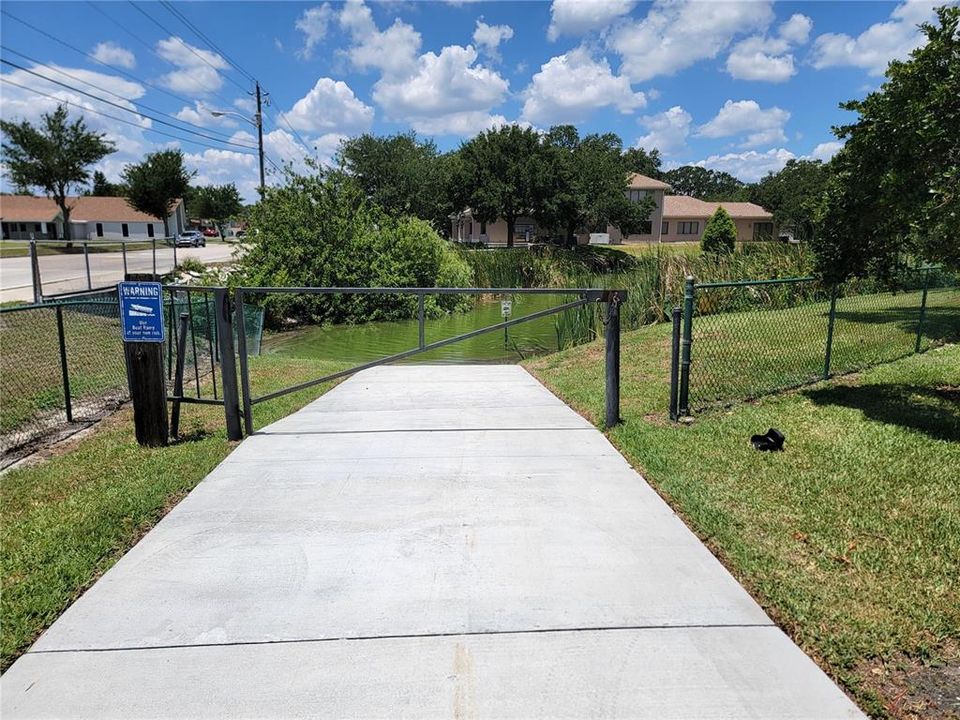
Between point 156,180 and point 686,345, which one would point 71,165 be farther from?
point 686,345

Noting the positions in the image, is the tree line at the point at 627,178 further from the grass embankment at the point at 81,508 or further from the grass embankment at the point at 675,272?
the grass embankment at the point at 81,508

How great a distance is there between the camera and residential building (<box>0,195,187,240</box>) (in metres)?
65.9

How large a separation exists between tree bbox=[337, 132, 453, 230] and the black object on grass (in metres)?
51.8

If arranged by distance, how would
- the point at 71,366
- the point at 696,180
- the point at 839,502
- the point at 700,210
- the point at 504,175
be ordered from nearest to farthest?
the point at 839,502 < the point at 71,366 < the point at 504,175 < the point at 700,210 < the point at 696,180

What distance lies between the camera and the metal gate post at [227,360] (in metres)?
6.08

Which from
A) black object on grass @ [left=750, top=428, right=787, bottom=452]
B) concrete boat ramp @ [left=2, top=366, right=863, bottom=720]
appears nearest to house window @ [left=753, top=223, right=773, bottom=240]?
black object on grass @ [left=750, top=428, right=787, bottom=452]

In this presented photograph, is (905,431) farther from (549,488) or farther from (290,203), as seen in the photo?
(290,203)

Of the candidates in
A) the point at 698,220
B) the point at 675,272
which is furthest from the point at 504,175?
the point at 675,272

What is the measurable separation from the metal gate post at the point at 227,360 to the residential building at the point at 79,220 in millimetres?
65377

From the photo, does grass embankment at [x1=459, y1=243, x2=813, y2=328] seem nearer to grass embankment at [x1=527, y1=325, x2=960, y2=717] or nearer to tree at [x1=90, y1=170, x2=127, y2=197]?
grass embankment at [x1=527, y1=325, x2=960, y2=717]

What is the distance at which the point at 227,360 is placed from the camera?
6.22m

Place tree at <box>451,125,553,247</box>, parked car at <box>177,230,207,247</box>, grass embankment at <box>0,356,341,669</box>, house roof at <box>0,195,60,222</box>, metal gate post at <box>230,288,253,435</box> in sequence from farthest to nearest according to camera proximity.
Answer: house roof at <box>0,195,60,222</box>
parked car at <box>177,230,207,247</box>
tree at <box>451,125,553,247</box>
metal gate post at <box>230,288,253,435</box>
grass embankment at <box>0,356,341,669</box>

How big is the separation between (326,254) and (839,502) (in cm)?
1786

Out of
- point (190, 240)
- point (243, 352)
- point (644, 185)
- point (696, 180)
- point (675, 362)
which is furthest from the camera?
point (696, 180)
